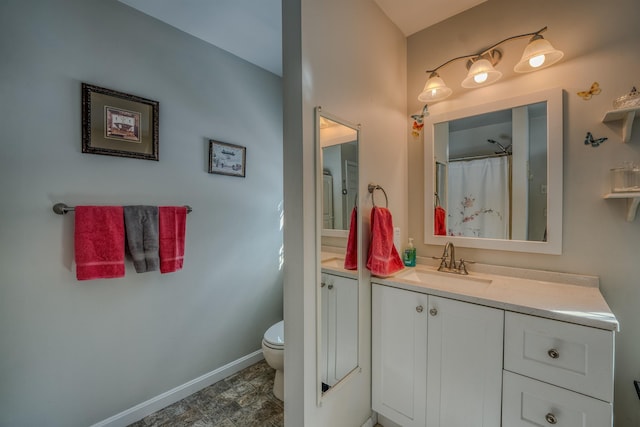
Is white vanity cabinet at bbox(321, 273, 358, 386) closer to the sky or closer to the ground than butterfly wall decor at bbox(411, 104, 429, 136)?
closer to the ground

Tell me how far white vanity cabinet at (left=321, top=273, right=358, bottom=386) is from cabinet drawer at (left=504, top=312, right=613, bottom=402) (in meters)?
0.74

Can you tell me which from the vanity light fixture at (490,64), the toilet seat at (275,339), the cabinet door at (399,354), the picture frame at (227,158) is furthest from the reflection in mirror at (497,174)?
the picture frame at (227,158)

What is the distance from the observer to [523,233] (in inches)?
61.2

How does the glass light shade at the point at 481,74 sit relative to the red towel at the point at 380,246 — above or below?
above

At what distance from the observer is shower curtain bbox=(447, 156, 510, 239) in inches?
64.1

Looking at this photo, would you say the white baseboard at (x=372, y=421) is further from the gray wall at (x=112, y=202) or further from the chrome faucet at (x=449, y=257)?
the gray wall at (x=112, y=202)

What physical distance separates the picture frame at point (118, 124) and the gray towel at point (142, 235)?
0.37 m

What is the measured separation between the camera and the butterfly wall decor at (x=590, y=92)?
135 centimetres

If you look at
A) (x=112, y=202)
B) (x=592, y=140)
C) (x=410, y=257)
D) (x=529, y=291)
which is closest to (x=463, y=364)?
(x=529, y=291)

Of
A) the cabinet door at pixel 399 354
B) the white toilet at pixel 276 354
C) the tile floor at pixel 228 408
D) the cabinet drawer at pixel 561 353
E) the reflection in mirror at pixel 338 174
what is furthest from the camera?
the white toilet at pixel 276 354

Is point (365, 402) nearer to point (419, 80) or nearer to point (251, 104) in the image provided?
point (419, 80)

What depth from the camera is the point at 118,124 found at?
1.61 metres

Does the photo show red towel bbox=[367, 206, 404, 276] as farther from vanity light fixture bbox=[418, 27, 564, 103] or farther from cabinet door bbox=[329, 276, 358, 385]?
vanity light fixture bbox=[418, 27, 564, 103]

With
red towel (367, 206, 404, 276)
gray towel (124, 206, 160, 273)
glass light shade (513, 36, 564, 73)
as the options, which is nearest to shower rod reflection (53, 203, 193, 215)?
gray towel (124, 206, 160, 273)
